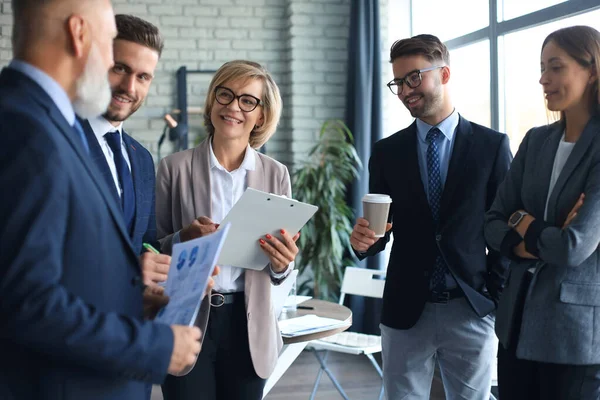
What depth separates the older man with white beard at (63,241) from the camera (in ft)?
3.34

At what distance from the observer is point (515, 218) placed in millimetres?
1947

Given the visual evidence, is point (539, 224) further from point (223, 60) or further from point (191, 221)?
point (223, 60)

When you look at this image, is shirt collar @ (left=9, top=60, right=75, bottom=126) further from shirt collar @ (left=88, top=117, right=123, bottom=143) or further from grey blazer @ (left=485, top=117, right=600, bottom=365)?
grey blazer @ (left=485, top=117, right=600, bottom=365)

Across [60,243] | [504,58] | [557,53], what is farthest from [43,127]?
[504,58]

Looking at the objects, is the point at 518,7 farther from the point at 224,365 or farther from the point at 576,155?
the point at 224,365

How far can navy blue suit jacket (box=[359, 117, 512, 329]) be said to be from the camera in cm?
222

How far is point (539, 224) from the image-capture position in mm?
1843

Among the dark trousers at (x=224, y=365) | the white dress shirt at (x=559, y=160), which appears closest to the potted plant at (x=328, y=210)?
the dark trousers at (x=224, y=365)

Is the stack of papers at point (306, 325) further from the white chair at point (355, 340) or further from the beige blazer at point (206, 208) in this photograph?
the white chair at point (355, 340)

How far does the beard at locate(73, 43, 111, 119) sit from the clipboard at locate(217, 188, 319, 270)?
62 centimetres

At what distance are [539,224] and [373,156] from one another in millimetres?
823

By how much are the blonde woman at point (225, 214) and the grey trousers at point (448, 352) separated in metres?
0.47

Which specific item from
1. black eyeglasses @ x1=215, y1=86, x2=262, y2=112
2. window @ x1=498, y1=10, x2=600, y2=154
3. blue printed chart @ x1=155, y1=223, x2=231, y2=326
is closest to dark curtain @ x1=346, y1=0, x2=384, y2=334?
window @ x1=498, y1=10, x2=600, y2=154

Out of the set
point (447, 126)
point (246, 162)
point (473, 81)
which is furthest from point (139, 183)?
point (473, 81)
